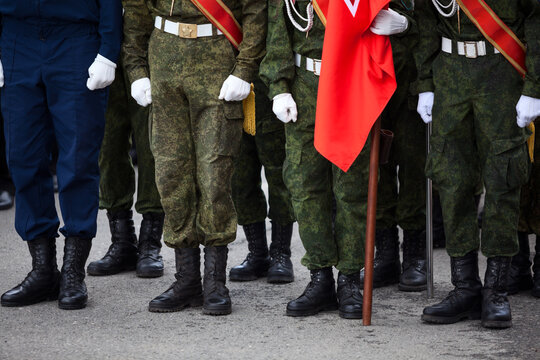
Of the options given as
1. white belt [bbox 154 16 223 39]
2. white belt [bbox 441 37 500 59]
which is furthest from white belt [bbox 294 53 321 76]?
white belt [bbox 441 37 500 59]

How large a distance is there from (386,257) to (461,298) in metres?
0.82

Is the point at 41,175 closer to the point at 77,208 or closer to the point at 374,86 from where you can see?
the point at 77,208

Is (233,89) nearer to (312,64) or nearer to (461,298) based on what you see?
(312,64)

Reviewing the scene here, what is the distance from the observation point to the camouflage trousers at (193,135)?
4536 millimetres

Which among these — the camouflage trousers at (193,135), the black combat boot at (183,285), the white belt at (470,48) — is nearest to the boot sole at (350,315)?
the camouflage trousers at (193,135)

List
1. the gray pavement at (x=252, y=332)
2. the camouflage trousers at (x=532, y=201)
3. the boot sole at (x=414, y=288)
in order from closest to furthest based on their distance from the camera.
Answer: the gray pavement at (x=252, y=332) → the camouflage trousers at (x=532, y=201) → the boot sole at (x=414, y=288)

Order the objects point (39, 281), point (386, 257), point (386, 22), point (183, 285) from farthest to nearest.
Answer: point (386, 257)
point (39, 281)
point (183, 285)
point (386, 22)

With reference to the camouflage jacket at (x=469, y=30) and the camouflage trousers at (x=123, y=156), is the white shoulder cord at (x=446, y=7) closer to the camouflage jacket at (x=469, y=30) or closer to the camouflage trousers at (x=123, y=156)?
the camouflage jacket at (x=469, y=30)

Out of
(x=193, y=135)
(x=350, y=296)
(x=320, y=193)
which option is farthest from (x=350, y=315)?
(x=193, y=135)

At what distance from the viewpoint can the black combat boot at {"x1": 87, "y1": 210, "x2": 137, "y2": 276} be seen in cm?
552

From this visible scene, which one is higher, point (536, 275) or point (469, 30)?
point (469, 30)

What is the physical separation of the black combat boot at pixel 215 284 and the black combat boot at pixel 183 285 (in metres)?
0.07

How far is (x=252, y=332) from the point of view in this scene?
4.38 metres

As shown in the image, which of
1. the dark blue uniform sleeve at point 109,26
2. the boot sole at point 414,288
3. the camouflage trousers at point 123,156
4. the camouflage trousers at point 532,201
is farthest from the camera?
the camouflage trousers at point 123,156
